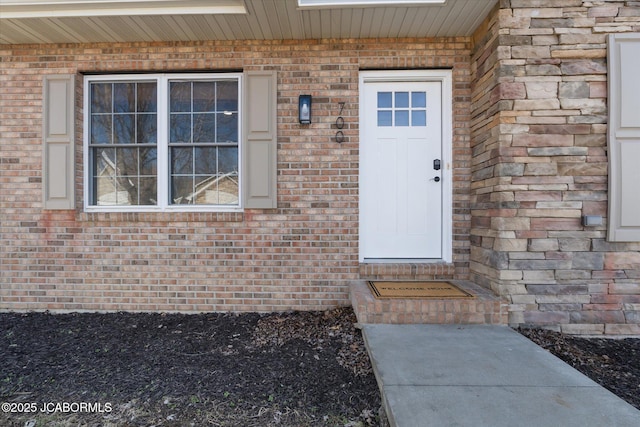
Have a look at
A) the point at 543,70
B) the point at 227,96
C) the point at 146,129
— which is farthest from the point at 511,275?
the point at 146,129

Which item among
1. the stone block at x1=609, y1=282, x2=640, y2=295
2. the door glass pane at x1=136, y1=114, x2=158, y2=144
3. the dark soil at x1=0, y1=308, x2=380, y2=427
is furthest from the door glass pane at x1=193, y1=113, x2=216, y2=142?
the stone block at x1=609, y1=282, x2=640, y2=295

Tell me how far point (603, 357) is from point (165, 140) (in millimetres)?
4656

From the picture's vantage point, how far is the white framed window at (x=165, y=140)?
3771 millimetres

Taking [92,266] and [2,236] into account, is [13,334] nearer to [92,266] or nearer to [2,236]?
[92,266]

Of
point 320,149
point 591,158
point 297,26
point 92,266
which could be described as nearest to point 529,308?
point 591,158

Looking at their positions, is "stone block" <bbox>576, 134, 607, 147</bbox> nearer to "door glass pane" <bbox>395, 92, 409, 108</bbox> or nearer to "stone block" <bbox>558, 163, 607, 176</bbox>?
"stone block" <bbox>558, 163, 607, 176</bbox>

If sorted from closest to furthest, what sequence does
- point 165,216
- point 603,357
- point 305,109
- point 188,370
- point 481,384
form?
point 481,384 → point 188,370 → point 603,357 → point 305,109 → point 165,216

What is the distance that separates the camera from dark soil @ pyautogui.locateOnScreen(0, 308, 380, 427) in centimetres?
200

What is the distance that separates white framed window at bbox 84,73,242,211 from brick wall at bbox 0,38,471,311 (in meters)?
0.16

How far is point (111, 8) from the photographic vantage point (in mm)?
3162

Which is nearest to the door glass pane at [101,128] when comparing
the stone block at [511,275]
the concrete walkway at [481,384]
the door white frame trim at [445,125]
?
the door white frame trim at [445,125]

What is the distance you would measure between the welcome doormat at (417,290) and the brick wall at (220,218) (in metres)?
0.34

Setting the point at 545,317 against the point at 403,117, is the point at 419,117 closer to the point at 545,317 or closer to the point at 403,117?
the point at 403,117

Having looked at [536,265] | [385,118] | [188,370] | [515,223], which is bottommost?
[188,370]
